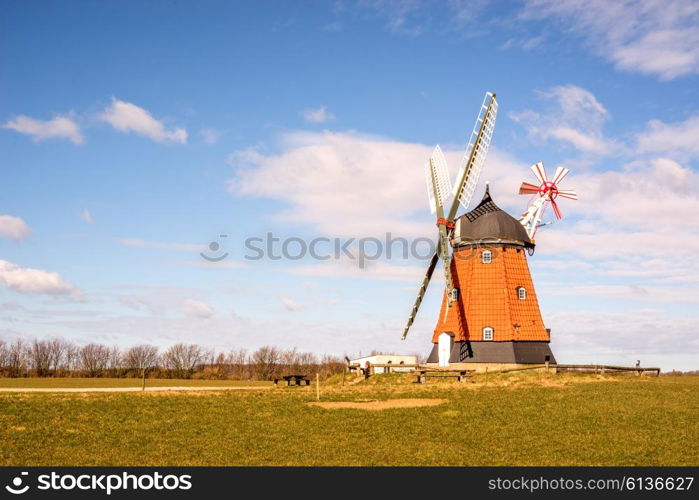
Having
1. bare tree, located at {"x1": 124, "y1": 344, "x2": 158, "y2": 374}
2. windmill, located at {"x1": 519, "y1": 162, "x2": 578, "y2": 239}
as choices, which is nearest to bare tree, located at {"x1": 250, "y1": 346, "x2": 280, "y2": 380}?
bare tree, located at {"x1": 124, "y1": 344, "x2": 158, "y2": 374}

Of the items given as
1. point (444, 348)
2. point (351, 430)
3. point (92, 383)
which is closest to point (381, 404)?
point (351, 430)

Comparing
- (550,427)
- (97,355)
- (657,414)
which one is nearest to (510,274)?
(657,414)

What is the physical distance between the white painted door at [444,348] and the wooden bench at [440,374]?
3880 mm

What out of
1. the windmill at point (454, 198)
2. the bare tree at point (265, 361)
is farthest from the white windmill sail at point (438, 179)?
the bare tree at point (265, 361)

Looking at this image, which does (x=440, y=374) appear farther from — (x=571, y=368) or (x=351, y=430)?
(x=351, y=430)

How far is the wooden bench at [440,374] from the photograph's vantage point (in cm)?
3834

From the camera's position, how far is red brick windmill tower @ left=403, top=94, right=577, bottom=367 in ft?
145

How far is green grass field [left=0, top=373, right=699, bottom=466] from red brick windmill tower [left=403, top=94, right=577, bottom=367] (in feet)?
41.5

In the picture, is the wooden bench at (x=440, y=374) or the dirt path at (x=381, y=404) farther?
the wooden bench at (x=440, y=374)

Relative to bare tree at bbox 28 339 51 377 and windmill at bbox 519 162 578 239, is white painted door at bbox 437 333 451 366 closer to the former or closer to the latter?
windmill at bbox 519 162 578 239

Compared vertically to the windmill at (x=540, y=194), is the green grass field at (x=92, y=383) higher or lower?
lower

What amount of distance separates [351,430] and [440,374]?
20.1 m

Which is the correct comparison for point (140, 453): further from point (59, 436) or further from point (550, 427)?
point (550, 427)

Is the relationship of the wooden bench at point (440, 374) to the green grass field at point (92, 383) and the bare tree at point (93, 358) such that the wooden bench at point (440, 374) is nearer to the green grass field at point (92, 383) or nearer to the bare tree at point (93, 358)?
the green grass field at point (92, 383)
